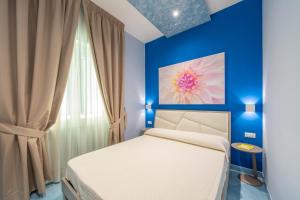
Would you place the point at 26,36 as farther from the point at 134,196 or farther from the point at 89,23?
the point at 134,196

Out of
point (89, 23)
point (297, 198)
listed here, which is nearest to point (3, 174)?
point (89, 23)

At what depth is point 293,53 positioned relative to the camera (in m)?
0.97

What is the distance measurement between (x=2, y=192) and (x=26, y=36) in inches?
72.9

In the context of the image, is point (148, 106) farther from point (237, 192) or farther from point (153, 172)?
point (237, 192)

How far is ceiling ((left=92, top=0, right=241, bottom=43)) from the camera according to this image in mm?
2270

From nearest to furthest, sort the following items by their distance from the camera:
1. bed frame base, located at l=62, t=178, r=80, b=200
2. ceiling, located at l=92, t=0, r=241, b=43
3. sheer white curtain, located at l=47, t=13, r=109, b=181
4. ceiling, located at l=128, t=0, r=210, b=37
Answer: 1. bed frame base, located at l=62, t=178, r=80, b=200
2. sheer white curtain, located at l=47, t=13, r=109, b=181
3. ceiling, located at l=128, t=0, r=210, b=37
4. ceiling, located at l=92, t=0, r=241, b=43

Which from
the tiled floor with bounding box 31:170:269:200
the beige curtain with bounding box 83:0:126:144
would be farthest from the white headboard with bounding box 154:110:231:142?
the beige curtain with bounding box 83:0:126:144

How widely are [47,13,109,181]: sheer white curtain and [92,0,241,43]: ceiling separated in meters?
0.62

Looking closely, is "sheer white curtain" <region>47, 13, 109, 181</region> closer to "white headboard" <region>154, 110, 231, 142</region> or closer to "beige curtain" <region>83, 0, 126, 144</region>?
"beige curtain" <region>83, 0, 126, 144</region>

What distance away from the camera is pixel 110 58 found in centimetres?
252

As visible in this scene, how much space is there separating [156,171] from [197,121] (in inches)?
63.0

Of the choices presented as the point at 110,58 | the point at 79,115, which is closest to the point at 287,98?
the point at 110,58

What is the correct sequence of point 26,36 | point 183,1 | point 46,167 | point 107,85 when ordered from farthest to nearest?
1. point 107,85
2. point 183,1
3. point 46,167
4. point 26,36

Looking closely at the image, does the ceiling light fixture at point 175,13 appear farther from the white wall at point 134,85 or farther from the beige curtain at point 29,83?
the beige curtain at point 29,83
